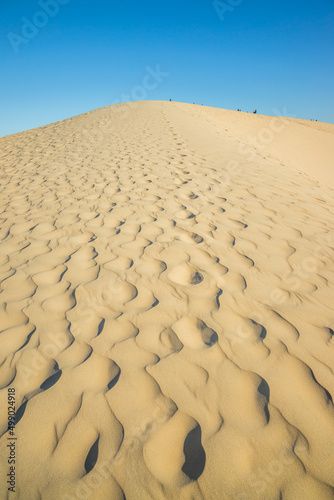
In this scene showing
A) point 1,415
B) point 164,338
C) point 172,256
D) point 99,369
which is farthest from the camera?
point 172,256

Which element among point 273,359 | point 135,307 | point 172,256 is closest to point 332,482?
point 273,359

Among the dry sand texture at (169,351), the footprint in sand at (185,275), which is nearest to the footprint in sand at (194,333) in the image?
the dry sand texture at (169,351)

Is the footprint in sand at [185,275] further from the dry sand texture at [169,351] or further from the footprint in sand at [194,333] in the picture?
the footprint in sand at [194,333]

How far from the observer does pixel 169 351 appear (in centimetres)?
147

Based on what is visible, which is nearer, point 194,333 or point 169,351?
point 169,351

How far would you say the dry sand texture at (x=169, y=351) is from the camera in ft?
3.29

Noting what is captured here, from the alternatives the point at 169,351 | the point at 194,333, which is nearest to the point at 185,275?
the point at 194,333

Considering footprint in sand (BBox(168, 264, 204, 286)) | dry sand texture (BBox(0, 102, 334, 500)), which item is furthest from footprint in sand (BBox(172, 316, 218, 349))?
footprint in sand (BBox(168, 264, 204, 286))

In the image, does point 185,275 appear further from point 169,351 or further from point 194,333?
point 169,351

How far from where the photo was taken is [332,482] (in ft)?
3.14

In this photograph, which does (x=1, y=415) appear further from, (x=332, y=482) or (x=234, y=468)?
(x=332, y=482)

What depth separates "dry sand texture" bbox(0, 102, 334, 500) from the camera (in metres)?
1.00

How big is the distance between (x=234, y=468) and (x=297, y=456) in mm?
256

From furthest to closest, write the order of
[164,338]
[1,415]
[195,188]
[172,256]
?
[195,188] < [172,256] < [164,338] < [1,415]
